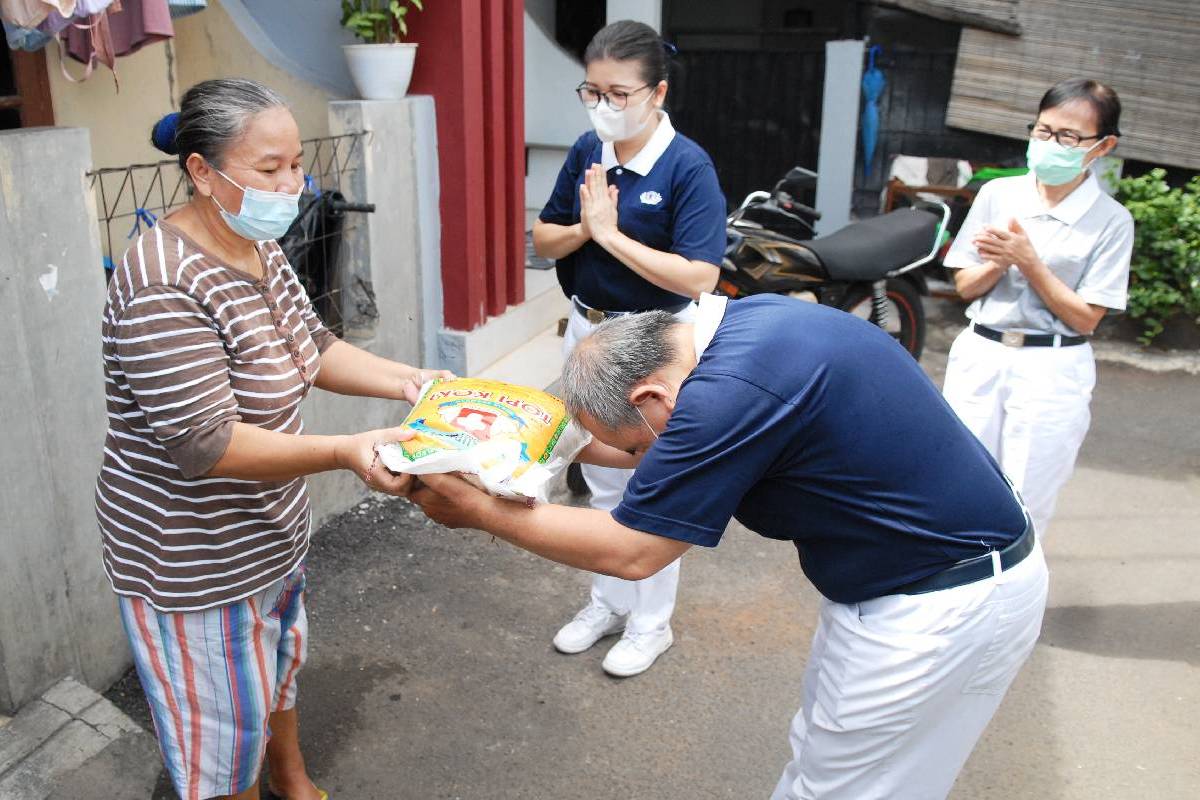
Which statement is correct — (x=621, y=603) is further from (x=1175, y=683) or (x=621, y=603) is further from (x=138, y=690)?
(x=1175, y=683)

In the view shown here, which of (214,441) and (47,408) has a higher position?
(214,441)

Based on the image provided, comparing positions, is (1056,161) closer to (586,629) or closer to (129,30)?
(586,629)

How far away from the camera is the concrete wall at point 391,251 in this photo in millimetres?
4191

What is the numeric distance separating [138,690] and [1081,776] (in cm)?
288

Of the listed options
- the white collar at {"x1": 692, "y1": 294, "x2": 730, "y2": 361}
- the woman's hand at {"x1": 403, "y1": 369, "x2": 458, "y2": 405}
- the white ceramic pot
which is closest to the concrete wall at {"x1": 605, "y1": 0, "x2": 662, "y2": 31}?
the white ceramic pot

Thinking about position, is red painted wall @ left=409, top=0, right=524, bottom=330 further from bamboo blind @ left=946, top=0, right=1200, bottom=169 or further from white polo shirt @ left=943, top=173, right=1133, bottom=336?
bamboo blind @ left=946, top=0, right=1200, bottom=169

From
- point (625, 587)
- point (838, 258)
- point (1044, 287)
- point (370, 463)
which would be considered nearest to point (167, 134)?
point (370, 463)

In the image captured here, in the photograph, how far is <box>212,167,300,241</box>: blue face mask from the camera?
205cm

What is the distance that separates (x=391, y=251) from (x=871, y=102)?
4.98 m

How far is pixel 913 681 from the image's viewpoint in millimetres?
1964

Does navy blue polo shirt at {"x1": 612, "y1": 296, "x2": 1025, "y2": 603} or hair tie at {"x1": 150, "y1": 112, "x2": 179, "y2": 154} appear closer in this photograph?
navy blue polo shirt at {"x1": 612, "y1": 296, "x2": 1025, "y2": 603}

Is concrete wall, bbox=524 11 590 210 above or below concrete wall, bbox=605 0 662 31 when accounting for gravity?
below

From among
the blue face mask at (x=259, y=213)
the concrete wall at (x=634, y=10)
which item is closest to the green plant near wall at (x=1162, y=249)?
the concrete wall at (x=634, y=10)

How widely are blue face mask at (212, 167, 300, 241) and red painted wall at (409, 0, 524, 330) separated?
2622 mm
